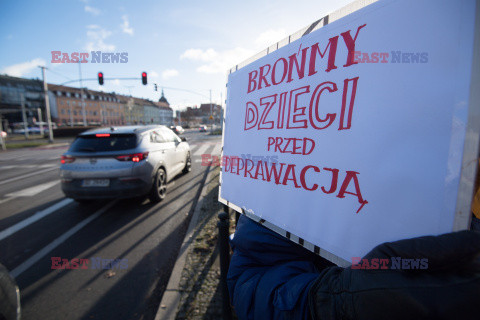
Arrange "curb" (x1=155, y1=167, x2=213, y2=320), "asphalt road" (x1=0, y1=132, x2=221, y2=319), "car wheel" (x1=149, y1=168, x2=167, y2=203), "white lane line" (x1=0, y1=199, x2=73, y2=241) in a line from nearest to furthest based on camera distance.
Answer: "curb" (x1=155, y1=167, x2=213, y2=320)
"asphalt road" (x1=0, y1=132, x2=221, y2=319)
"white lane line" (x1=0, y1=199, x2=73, y2=241)
"car wheel" (x1=149, y1=168, x2=167, y2=203)

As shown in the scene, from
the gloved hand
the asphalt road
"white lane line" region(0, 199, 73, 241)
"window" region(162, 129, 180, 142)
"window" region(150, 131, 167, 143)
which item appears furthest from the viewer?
"window" region(162, 129, 180, 142)

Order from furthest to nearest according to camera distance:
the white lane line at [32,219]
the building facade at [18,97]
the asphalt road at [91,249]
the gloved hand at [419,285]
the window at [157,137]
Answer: the building facade at [18,97]
the window at [157,137]
the white lane line at [32,219]
the asphalt road at [91,249]
the gloved hand at [419,285]

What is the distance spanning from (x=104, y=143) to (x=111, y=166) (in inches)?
24.6

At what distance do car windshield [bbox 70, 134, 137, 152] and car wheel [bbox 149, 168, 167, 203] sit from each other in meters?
0.91

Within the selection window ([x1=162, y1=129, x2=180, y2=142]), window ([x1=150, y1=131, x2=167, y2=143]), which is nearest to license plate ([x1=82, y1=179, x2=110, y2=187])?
window ([x1=150, y1=131, x2=167, y2=143])

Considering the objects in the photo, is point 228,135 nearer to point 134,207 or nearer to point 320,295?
point 320,295

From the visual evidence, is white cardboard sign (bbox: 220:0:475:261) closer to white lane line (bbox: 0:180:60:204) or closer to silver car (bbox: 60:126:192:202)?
silver car (bbox: 60:126:192:202)

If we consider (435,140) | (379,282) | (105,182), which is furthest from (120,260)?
(435,140)

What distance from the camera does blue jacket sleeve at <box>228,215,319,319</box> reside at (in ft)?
2.98

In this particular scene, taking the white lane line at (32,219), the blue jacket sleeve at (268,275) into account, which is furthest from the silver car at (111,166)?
the blue jacket sleeve at (268,275)

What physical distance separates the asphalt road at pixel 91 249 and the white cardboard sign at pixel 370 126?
207cm

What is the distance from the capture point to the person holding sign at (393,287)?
0.60 metres

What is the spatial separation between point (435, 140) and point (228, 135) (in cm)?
136

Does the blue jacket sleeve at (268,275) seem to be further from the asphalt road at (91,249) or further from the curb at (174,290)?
the asphalt road at (91,249)
